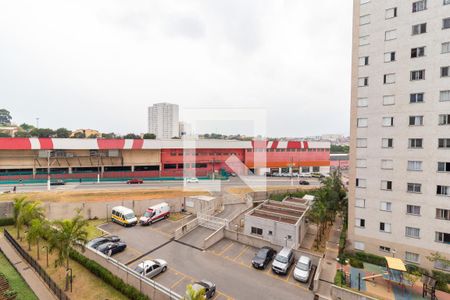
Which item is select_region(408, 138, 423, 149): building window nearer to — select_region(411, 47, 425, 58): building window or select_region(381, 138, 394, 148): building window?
select_region(381, 138, 394, 148): building window

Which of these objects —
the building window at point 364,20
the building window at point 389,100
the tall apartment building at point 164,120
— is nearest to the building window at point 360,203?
the building window at point 389,100

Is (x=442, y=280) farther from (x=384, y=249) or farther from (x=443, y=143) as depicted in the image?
(x=443, y=143)

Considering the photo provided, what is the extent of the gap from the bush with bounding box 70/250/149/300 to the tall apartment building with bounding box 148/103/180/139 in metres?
132

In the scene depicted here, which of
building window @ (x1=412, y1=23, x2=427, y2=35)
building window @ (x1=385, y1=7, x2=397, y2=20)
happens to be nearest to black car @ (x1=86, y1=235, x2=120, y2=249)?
building window @ (x1=385, y1=7, x2=397, y2=20)

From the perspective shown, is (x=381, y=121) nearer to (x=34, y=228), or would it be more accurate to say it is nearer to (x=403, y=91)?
(x=403, y=91)

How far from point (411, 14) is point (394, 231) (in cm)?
2076

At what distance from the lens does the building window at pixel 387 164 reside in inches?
829

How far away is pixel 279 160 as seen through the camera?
191 ft

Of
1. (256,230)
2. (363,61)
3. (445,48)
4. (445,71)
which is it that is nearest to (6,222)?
(256,230)

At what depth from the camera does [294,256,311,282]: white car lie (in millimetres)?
17111

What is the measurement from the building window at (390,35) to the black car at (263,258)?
23925mm

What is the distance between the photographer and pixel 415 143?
65.6 ft

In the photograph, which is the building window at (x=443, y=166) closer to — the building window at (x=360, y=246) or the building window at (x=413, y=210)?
the building window at (x=413, y=210)

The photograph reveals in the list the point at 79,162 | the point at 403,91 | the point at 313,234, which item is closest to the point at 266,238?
the point at 313,234
